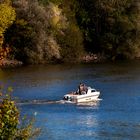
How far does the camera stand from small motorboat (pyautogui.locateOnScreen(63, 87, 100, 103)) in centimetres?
6219

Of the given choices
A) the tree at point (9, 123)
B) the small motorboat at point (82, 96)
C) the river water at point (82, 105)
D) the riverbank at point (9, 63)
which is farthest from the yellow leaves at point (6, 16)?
the tree at point (9, 123)

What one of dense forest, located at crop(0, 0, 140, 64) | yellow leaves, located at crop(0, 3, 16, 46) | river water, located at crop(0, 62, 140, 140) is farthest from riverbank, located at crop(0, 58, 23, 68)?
river water, located at crop(0, 62, 140, 140)

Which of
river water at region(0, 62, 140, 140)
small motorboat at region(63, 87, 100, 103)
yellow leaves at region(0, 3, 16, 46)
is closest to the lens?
river water at region(0, 62, 140, 140)

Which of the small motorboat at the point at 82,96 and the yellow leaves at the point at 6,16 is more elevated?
the yellow leaves at the point at 6,16

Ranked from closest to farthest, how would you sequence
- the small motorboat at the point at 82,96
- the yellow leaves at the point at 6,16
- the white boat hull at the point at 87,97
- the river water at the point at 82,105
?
the river water at the point at 82,105, the small motorboat at the point at 82,96, the white boat hull at the point at 87,97, the yellow leaves at the point at 6,16

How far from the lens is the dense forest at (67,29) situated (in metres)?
100

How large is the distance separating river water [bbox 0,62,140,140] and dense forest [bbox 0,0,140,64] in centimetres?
614

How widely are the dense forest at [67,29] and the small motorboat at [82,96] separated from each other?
118 feet

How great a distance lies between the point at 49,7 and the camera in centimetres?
10319

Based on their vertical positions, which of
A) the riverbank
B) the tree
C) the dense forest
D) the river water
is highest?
the dense forest

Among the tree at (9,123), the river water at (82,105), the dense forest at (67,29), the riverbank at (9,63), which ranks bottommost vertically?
the river water at (82,105)

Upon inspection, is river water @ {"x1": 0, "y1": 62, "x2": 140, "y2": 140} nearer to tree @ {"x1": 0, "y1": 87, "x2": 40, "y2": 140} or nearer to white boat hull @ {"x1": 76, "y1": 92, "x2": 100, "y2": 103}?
white boat hull @ {"x1": 76, "y1": 92, "x2": 100, "y2": 103}

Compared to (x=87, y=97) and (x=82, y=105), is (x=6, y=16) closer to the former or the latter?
(x=87, y=97)

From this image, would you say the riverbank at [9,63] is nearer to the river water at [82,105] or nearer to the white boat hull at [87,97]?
the river water at [82,105]
